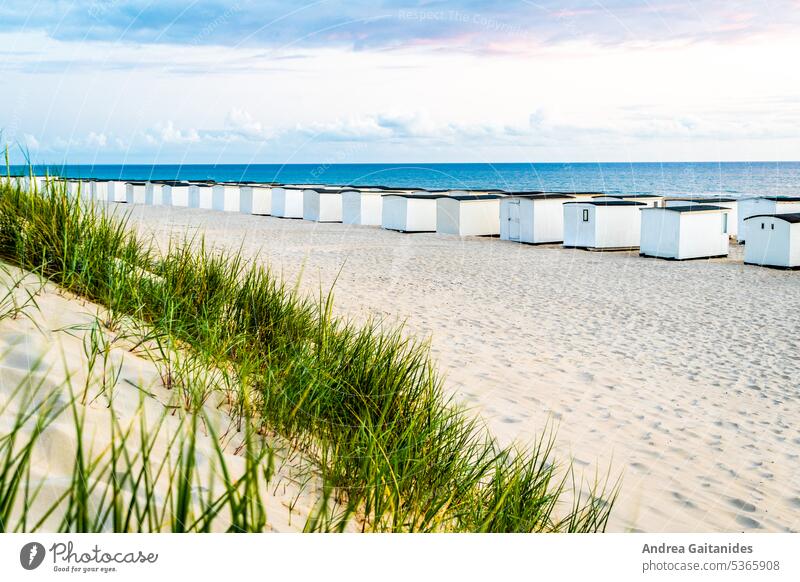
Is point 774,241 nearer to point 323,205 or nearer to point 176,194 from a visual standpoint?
point 323,205

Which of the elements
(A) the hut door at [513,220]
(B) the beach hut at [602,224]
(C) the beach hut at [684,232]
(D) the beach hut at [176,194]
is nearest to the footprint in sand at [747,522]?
(C) the beach hut at [684,232]

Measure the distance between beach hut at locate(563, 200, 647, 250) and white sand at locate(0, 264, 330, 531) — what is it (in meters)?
15.4

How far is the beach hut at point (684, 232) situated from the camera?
16016 mm

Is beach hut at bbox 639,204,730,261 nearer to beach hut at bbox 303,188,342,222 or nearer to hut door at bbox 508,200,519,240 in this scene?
hut door at bbox 508,200,519,240

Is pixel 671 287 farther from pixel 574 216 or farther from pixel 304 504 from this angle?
pixel 304 504

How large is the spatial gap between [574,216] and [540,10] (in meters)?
14.5

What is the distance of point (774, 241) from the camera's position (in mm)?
14375

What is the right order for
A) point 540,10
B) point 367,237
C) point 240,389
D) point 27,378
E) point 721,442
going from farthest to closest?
1. point 367,237
2. point 721,442
3. point 540,10
4. point 240,389
5. point 27,378

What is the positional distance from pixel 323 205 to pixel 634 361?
19.2 metres

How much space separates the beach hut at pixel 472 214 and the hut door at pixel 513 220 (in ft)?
3.89

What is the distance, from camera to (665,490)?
405cm

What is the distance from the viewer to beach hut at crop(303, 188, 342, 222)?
25.1 m

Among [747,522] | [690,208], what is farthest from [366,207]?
[747,522]
